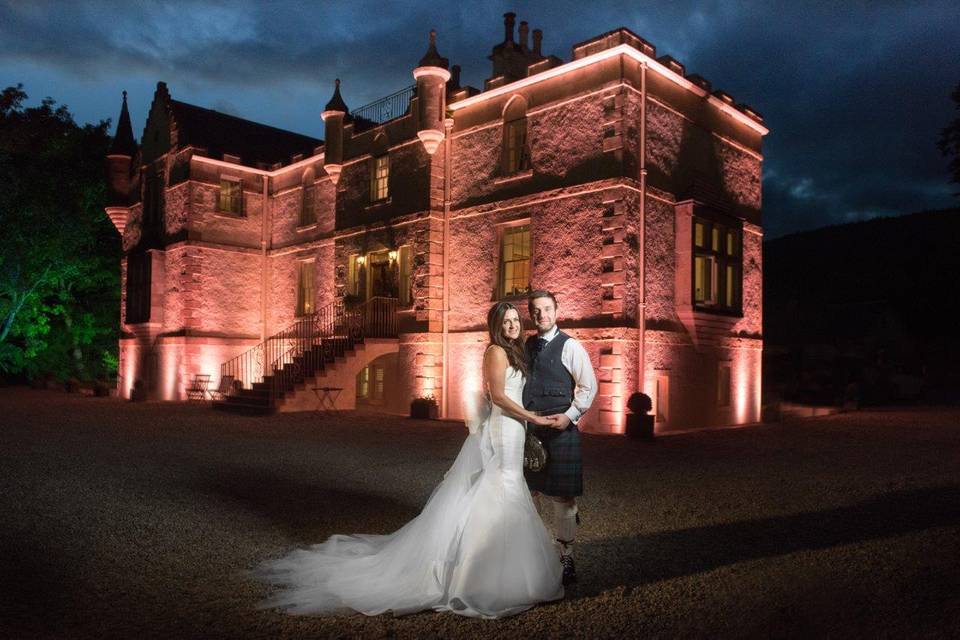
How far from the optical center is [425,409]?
18062 millimetres

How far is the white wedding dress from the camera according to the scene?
461 cm

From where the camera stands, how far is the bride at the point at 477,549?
4.61 m

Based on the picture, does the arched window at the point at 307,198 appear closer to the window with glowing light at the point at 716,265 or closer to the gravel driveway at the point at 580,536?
the gravel driveway at the point at 580,536

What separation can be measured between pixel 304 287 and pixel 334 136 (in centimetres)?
537

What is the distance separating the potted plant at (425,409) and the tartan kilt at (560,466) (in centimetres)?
1298

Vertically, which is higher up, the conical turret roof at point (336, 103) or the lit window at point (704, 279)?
the conical turret roof at point (336, 103)

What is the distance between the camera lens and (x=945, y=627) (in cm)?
400

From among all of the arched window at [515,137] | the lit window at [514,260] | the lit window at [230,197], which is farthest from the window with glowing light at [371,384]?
the lit window at [230,197]

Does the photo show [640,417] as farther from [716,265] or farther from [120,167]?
[120,167]

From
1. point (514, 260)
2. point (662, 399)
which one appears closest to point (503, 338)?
point (662, 399)

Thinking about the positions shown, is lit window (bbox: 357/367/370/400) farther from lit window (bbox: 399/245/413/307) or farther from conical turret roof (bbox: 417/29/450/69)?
conical turret roof (bbox: 417/29/450/69)

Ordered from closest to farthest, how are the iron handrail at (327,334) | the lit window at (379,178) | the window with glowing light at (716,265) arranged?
the window with glowing light at (716,265) < the iron handrail at (327,334) < the lit window at (379,178)

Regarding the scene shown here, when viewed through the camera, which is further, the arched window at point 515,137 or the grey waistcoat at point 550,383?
the arched window at point 515,137

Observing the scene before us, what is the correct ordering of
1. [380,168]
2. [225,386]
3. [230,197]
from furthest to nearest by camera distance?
[230,197], [225,386], [380,168]
